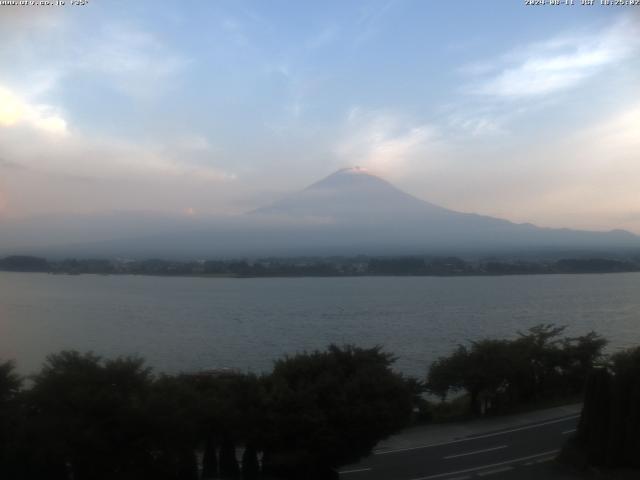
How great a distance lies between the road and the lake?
6.31 metres

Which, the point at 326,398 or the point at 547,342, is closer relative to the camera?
the point at 326,398

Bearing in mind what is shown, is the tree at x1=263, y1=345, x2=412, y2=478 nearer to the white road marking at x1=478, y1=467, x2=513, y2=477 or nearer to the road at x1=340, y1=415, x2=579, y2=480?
the road at x1=340, y1=415, x2=579, y2=480

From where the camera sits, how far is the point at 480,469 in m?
6.53

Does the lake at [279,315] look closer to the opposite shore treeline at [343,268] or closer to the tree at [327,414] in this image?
the opposite shore treeline at [343,268]

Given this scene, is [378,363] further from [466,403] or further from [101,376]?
[466,403]

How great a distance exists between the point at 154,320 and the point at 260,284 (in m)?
16.6

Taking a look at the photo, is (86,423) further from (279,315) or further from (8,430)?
(279,315)

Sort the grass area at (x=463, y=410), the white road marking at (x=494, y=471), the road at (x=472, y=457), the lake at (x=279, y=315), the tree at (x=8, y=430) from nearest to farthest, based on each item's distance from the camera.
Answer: the tree at (x=8, y=430) → the white road marking at (x=494, y=471) → the road at (x=472, y=457) → the grass area at (x=463, y=410) → the lake at (x=279, y=315)

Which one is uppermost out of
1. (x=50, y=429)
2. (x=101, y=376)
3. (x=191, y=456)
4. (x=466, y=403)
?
(x=101, y=376)

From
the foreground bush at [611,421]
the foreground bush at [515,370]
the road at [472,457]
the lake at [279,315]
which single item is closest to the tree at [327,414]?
the road at [472,457]

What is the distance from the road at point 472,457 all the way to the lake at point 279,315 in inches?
248

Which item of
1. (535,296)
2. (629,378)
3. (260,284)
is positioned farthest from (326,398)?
(260,284)

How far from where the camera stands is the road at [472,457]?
6.47 m

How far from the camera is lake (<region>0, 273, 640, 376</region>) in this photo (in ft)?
59.3
